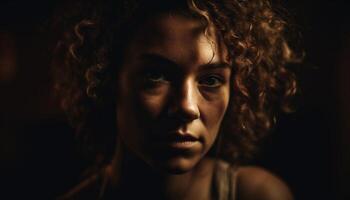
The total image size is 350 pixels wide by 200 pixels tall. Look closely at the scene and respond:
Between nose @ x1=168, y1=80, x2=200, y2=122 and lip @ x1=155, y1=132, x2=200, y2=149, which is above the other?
nose @ x1=168, y1=80, x2=200, y2=122

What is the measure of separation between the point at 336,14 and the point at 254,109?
0.47 metres

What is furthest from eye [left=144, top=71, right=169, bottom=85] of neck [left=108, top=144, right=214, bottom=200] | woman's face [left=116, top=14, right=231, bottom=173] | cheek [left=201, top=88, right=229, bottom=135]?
neck [left=108, top=144, right=214, bottom=200]

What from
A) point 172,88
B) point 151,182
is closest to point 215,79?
point 172,88

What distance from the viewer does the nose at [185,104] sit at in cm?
77

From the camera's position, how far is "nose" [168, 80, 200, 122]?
30.1 inches

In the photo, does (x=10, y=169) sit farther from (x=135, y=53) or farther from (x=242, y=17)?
(x=242, y=17)

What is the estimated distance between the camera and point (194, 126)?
808mm

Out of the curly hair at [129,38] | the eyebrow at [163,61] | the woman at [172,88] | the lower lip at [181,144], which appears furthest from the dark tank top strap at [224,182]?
the eyebrow at [163,61]

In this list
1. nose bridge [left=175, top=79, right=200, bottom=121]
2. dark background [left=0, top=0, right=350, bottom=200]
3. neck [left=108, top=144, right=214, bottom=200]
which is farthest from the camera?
dark background [left=0, top=0, right=350, bottom=200]

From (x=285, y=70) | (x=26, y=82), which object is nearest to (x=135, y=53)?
(x=285, y=70)

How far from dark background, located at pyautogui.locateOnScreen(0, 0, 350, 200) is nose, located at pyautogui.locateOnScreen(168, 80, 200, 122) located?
413 millimetres

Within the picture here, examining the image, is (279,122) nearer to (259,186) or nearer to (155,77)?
(259,186)

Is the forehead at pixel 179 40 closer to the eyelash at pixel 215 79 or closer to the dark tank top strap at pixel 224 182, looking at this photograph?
the eyelash at pixel 215 79

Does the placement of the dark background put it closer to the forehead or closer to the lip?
the forehead
